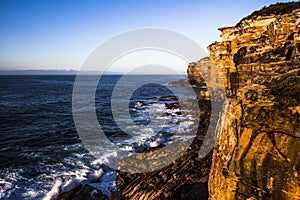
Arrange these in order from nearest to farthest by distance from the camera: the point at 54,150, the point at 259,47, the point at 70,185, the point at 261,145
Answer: the point at 261,145, the point at 70,185, the point at 54,150, the point at 259,47

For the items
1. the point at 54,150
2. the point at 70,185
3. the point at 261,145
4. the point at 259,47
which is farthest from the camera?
the point at 259,47

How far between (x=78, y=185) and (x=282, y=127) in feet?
40.7

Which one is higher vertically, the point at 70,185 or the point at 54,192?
the point at 70,185

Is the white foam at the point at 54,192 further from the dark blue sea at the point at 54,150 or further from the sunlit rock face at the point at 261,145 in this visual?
the sunlit rock face at the point at 261,145

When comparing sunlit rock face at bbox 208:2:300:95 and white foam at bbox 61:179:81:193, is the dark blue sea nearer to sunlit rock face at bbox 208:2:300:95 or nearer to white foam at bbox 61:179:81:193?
white foam at bbox 61:179:81:193

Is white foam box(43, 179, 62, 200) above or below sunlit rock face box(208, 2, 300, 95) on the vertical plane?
below

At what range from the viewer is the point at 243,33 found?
26.7 m

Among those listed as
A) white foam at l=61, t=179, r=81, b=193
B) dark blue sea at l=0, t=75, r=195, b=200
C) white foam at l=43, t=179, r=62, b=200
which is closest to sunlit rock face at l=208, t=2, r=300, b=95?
dark blue sea at l=0, t=75, r=195, b=200

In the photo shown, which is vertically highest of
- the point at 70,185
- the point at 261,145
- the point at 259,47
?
the point at 259,47

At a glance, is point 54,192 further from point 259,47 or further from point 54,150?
point 259,47

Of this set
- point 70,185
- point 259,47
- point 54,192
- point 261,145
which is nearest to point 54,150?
point 70,185

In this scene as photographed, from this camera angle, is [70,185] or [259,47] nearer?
[70,185]

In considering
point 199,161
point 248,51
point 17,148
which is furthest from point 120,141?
point 248,51

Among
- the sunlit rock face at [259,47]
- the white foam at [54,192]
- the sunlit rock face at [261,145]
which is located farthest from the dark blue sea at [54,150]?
the sunlit rock face at [259,47]
